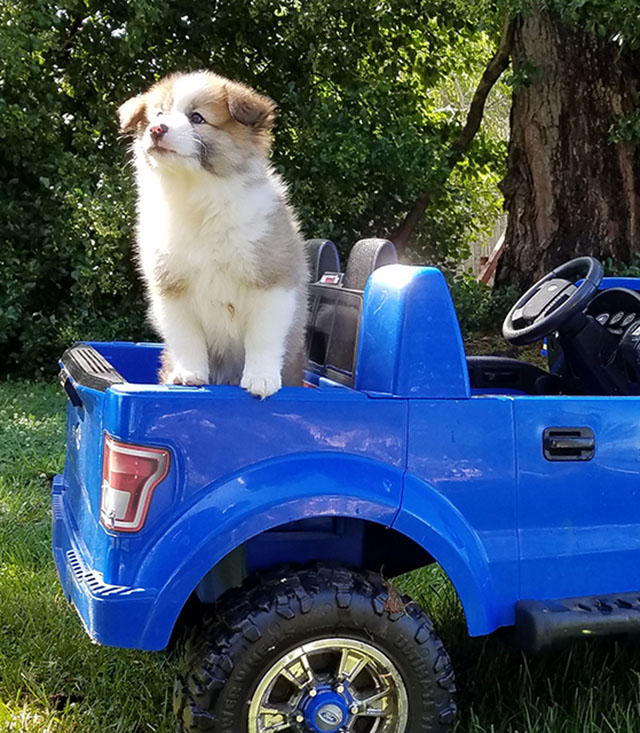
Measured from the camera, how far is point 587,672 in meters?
2.86

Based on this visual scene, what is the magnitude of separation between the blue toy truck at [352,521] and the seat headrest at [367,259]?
11.9 inches

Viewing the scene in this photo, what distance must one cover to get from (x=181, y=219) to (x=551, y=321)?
4.65 feet

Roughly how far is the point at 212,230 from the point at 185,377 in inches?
19.0

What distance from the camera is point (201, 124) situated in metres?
2.57

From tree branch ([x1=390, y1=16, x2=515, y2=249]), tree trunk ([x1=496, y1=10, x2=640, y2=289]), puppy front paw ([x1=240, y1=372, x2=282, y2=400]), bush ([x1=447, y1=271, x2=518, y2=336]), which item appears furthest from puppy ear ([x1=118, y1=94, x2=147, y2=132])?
tree branch ([x1=390, y1=16, x2=515, y2=249])

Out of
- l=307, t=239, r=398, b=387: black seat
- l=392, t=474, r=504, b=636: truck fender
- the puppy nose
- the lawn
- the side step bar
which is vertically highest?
the puppy nose

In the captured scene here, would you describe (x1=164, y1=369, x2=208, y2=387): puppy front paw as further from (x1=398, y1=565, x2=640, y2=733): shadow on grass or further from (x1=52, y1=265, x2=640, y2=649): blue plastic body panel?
(x1=398, y1=565, x2=640, y2=733): shadow on grass

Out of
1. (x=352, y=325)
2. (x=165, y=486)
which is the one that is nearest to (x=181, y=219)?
(x=352, y=325)

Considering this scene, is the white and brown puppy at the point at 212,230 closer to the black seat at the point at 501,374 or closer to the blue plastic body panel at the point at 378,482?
the blue plastic body panel at the point at 378,482

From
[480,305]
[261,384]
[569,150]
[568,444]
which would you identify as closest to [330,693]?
[261,384]

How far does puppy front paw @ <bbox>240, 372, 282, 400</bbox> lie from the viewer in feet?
7.09

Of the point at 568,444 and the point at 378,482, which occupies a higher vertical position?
the point at 568,444

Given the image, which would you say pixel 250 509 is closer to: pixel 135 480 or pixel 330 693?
pixel 135 480

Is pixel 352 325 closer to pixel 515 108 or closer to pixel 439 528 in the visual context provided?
→ pixel 439 528
